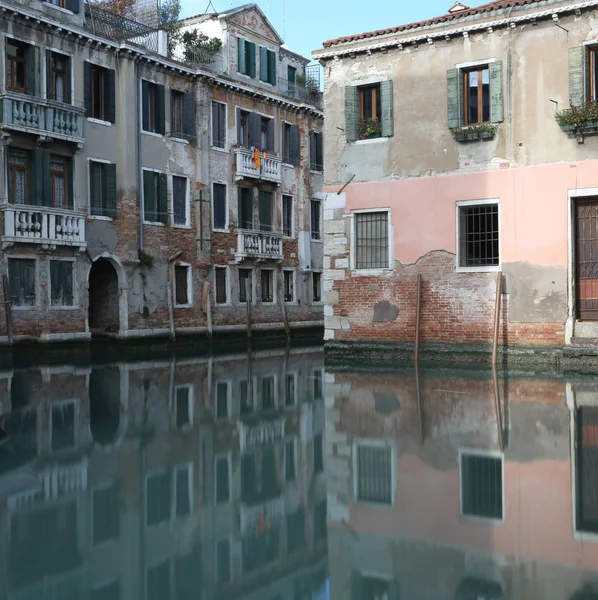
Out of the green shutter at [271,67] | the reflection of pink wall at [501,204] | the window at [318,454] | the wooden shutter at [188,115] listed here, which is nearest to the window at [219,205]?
the wooden shutter at [188,115]

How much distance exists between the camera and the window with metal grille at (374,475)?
4.97 m

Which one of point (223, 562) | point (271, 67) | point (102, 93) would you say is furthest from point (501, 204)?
point (271, 67)

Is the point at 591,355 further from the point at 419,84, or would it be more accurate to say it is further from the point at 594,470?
the point at 594,470

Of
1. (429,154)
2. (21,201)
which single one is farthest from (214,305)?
(429,154)

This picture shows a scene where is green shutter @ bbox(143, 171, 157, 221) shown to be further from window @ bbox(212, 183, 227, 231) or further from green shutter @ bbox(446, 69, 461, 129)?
green shutter @ bbox(446, 69, 461, 129)

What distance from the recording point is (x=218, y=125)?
90.8 feet

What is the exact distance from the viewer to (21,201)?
21.1 meters

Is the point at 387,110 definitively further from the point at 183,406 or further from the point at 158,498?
the point at 158,498

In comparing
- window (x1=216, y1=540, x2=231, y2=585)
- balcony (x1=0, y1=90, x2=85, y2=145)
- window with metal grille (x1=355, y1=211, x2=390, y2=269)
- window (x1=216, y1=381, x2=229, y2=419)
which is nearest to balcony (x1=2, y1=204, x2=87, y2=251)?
balcony (x1=0, y1=90, x2=85, y2=145)

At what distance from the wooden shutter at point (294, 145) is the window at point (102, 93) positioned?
28.5 feet

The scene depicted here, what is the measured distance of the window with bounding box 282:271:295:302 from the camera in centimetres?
3072

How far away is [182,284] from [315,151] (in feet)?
29.6

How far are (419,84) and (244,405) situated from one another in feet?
29.6

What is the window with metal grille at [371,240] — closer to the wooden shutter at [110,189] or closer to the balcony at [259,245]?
the wooden shutter at [110,189]
